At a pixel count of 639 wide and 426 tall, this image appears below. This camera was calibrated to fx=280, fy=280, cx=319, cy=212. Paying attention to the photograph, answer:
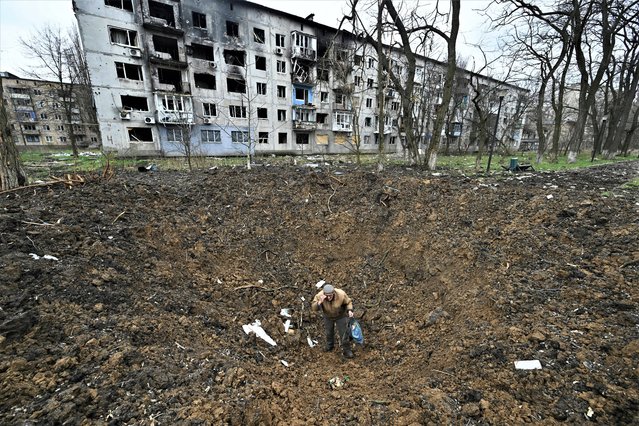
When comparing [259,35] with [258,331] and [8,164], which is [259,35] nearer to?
[8,164]

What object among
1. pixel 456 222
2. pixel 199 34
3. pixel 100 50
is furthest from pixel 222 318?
pixel 199 34

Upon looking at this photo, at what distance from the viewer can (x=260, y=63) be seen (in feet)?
78.7

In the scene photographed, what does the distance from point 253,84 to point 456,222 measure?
22375 mm

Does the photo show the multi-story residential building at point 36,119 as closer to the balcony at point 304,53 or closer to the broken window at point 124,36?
the broken window at point 124,36

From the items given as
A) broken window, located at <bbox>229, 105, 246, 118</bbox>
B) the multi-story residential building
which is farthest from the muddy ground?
the multi-story residential building

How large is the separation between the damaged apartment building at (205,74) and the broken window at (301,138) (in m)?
0.10

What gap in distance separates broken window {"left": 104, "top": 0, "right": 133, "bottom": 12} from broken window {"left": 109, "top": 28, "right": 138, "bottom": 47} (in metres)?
1.36

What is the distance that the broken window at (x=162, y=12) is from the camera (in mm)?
19625

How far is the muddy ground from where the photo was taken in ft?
8.52

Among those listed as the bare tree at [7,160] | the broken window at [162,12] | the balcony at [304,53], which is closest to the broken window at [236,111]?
the broken window at [162,12]

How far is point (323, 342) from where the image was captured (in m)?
4.90

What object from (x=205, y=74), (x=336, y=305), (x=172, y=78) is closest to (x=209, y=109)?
(x=205, y=74)

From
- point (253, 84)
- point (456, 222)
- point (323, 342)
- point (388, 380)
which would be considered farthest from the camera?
point (253, 84)

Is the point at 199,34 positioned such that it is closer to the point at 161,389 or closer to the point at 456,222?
the point at 456,222
